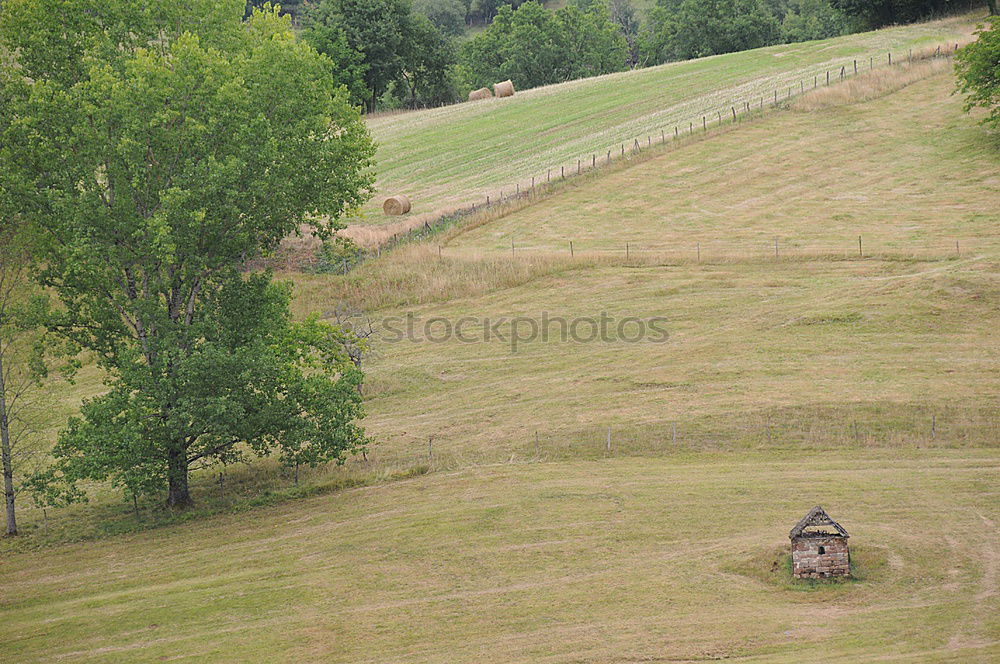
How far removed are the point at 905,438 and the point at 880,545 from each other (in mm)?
10485

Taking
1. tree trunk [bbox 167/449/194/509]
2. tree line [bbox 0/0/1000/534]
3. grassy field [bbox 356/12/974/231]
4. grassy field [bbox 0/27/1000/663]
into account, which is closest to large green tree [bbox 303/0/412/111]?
grassy field [bbox 356/12/974/231]

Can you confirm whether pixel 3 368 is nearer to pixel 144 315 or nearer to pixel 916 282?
pixel 144 315

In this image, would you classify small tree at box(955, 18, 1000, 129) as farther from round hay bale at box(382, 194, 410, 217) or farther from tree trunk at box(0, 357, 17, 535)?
tree trunk at box(0, 357, 17, 535)

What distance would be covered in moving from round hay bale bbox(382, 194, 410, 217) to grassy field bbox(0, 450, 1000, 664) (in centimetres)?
3696

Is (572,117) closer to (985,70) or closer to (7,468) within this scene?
(985,70)

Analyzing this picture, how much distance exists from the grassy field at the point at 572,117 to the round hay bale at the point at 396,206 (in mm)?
755

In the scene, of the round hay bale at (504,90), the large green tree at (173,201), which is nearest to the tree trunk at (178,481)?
the large green tree at (173,201)

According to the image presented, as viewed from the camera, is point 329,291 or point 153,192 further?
point 329,291

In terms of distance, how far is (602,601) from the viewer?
25000 millimetres

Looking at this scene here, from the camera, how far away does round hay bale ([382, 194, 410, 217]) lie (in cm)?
7131

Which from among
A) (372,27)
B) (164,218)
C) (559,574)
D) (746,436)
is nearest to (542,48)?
(372,27)

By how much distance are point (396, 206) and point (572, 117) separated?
28.3 metres

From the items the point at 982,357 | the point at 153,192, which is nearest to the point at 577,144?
the point at 982,357

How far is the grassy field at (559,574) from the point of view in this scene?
74.7ft
